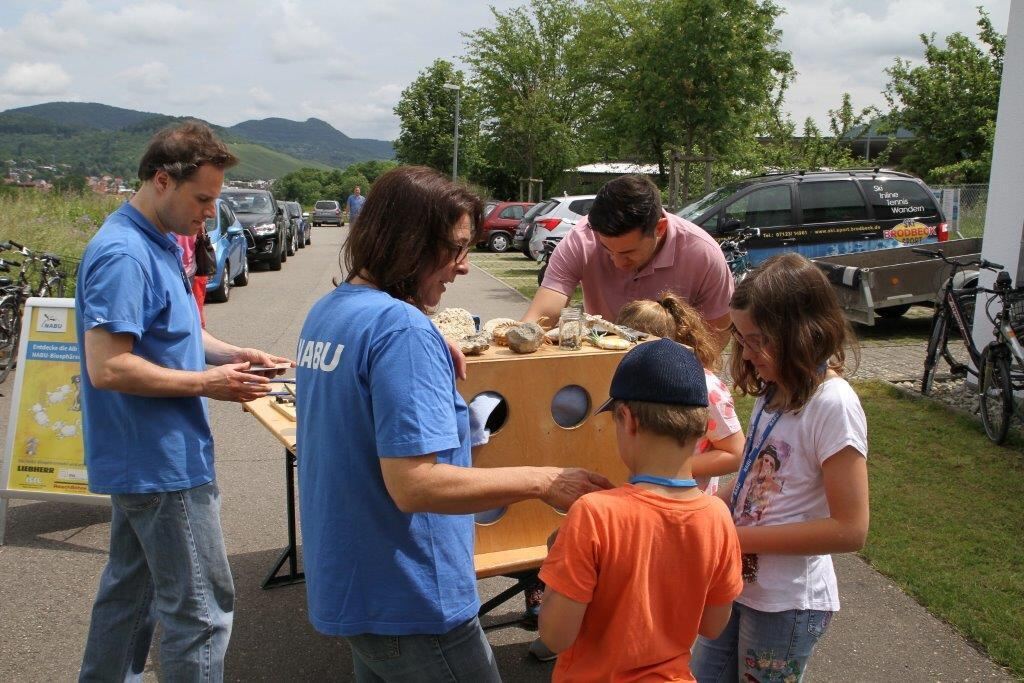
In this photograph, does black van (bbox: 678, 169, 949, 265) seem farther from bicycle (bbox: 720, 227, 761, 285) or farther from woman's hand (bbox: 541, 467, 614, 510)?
woman's hand (bbox: 541, 467, 614, 510)

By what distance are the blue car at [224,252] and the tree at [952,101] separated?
73.5 ft

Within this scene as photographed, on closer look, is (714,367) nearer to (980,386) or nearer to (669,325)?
(669,325)

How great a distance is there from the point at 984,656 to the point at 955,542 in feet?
4.21

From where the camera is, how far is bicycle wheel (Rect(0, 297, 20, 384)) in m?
8.94

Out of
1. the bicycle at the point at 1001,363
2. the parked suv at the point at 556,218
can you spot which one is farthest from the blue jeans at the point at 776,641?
the parked suv at the point at 556,218

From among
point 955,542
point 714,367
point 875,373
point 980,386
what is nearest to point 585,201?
point 875,373

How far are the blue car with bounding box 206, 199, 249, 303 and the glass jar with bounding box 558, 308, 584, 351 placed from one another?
1274cm

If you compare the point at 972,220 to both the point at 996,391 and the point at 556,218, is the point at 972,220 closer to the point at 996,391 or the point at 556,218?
the point at 556,218

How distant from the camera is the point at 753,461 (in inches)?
92.3

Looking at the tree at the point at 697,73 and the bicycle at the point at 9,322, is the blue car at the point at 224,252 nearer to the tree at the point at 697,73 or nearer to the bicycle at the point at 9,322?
the bicycle at the point at 9,322

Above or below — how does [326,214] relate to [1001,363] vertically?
above

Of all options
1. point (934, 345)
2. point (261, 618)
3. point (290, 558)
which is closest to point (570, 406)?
point (261, 618)

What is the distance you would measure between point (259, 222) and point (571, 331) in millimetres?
20006

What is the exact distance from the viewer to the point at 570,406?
2938 millimetres
